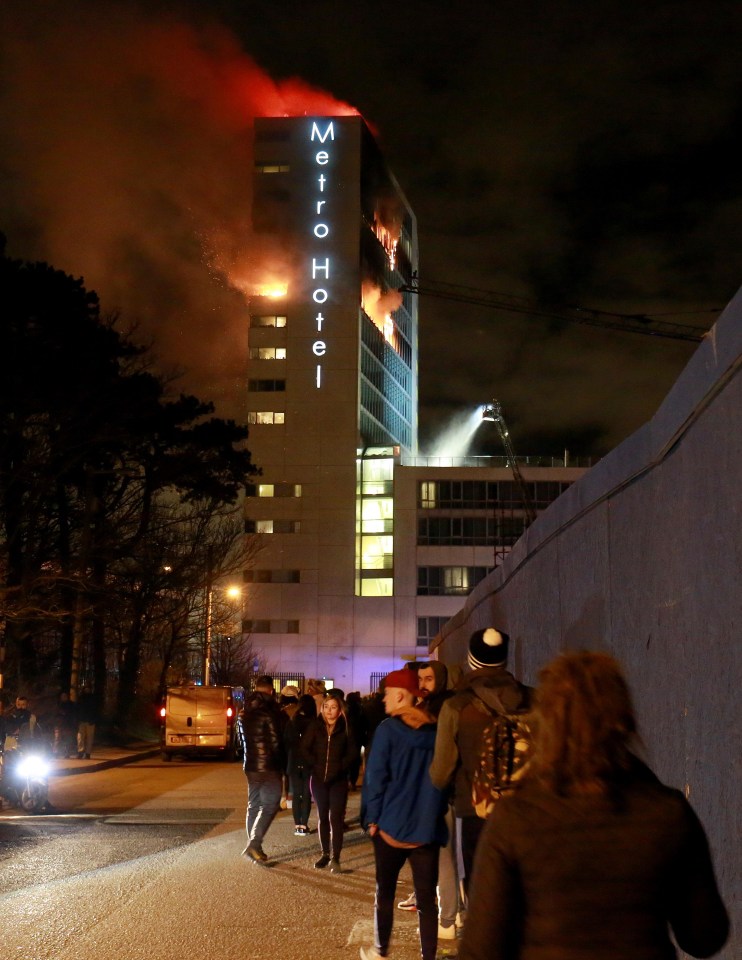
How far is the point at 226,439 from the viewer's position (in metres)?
41.1

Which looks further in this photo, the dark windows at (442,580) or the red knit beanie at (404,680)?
the dark windows at (442,580)

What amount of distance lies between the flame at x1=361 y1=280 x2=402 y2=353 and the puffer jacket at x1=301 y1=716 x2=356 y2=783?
84.9 meters

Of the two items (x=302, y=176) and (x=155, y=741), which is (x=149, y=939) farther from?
(x=302, y=176)

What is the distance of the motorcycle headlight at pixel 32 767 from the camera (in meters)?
16.7

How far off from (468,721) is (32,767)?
490 inches

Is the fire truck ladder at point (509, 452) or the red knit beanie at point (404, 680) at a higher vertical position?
the fire truck ladder at point (509, 452)

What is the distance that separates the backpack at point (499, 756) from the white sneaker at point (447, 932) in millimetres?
3144

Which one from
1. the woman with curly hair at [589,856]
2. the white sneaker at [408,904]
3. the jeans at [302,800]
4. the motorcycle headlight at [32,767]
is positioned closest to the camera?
the woman with curly hair at [589,856]

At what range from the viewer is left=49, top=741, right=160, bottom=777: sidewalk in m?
26.7

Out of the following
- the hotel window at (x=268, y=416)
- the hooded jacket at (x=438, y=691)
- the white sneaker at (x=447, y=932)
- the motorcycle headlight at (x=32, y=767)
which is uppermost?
the hotel window at (x=268, y=416)

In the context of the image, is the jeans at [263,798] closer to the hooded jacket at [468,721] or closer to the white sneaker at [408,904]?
the white sneaker at [408,904]

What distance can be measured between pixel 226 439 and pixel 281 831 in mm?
27938

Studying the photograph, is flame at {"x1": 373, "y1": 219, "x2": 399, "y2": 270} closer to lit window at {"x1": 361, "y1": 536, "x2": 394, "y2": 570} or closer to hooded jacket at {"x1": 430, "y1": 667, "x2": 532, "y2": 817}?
lit window at {"x1": 361, "y1": 536, "x2": 394, "y2": 570}

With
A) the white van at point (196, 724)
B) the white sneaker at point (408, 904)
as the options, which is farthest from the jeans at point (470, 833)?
the white van at point (196, 724)
